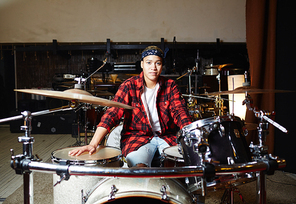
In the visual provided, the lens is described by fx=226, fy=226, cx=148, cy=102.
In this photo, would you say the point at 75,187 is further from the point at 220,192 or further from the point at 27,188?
the point at 220,192

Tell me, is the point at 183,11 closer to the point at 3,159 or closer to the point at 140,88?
the point at 140,88

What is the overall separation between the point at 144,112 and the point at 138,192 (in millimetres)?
980

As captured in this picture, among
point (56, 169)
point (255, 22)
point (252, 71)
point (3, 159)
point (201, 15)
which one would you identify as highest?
point (201, 15)

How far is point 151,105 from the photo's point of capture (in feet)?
6.63

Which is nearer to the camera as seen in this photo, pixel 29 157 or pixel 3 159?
pixel 29 157

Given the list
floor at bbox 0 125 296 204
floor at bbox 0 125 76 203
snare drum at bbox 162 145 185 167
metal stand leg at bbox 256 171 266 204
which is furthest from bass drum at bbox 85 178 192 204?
floor at bbox 0 125 76 203

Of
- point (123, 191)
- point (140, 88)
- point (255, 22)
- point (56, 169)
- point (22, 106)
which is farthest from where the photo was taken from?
point (22, 106)

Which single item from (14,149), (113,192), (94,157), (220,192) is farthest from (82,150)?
(14,149)

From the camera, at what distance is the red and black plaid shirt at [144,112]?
1876mm

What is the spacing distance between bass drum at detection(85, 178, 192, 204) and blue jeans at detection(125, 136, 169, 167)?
43 cm

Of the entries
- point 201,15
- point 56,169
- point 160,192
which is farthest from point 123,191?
point 201,15

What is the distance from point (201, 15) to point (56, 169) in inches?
→ 205

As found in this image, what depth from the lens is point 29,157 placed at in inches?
35.5

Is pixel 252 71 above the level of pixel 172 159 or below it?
above
